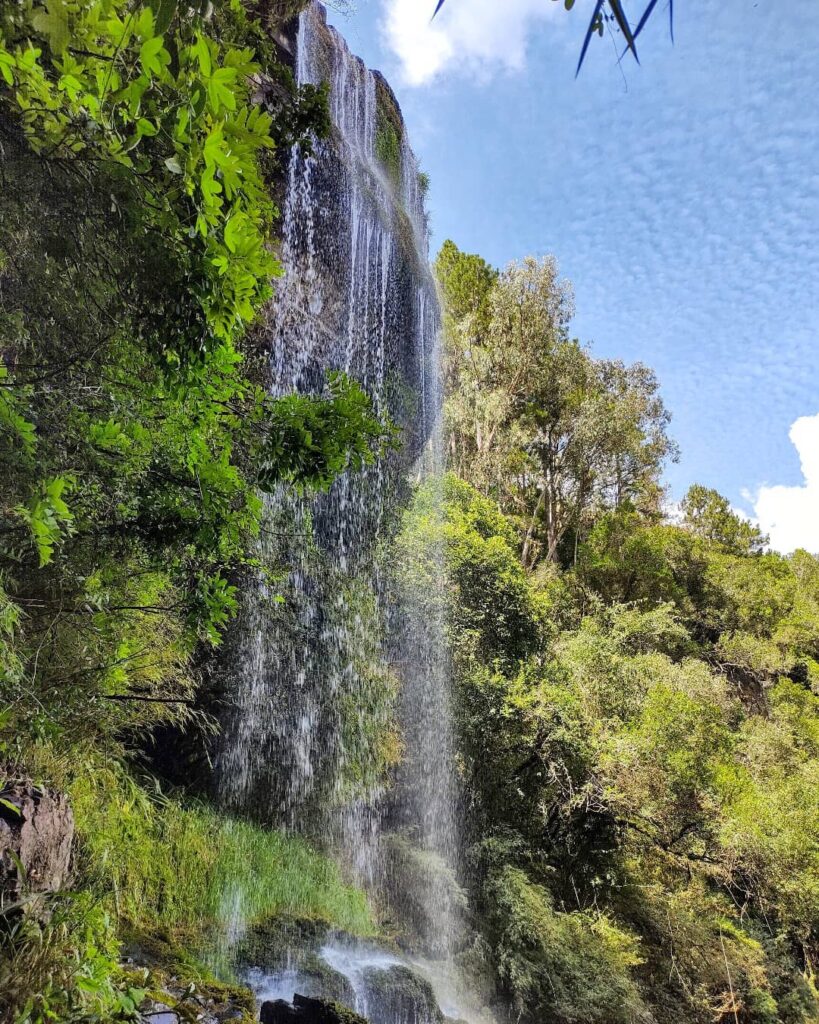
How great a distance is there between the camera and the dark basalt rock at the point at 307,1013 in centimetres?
461

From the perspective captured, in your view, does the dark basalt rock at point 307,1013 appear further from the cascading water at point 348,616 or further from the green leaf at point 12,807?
the green leaf at point 12,807

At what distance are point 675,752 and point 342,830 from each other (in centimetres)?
517

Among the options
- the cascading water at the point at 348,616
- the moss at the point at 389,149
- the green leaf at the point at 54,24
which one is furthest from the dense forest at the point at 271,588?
the moss at the point at 389,149

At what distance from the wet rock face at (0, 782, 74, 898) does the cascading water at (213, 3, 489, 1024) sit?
14.5 ft

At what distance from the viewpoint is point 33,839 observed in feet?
8.62

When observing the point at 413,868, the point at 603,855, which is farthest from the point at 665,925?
the point at 413,868

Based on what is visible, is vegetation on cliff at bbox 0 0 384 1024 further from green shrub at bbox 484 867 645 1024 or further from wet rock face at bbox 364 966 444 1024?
green shrub at bbox 484 867 645 1024

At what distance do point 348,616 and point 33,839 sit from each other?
290 inches

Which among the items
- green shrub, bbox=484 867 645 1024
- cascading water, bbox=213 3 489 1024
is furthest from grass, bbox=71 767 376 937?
green shrub, bbox=484 867 645 1024

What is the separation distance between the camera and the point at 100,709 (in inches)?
140

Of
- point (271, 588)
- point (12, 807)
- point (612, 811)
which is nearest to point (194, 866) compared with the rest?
point (271, 588)

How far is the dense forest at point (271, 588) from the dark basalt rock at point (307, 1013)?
0.47 m

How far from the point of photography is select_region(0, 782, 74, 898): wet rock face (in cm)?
242

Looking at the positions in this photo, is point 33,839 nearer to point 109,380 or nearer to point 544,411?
point 109,380
